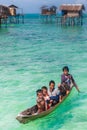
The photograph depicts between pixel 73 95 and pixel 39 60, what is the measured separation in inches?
308

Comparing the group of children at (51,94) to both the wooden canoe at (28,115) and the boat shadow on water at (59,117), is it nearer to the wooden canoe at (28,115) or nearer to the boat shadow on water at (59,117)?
the wooden canoe at (28,115)

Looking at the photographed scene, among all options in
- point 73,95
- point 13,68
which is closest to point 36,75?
point 13,68

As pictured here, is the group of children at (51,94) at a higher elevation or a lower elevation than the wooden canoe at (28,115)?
higher

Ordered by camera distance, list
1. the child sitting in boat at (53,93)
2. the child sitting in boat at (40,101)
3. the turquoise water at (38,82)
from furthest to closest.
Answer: the child sitting in boat at (53,93)
the turquoise water at (38,82)
the child sitting in boat at (40,101)

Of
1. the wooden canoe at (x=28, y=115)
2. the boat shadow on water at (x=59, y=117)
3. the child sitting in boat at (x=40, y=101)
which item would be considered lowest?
the boat shadow on water at (x=59, y=117)

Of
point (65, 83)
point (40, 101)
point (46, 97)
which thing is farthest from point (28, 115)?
point (65, 83)

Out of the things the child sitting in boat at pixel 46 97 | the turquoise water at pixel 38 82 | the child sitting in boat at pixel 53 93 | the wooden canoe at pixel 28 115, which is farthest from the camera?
the child sitting in boat at pixel 53 93

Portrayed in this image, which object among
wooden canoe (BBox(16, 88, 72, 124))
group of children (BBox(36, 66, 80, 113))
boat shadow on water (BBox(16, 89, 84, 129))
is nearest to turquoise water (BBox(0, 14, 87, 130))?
boat shadow on water (BBox(16, 89, 84, 129))

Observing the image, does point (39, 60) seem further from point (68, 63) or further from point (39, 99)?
point (39, 99)

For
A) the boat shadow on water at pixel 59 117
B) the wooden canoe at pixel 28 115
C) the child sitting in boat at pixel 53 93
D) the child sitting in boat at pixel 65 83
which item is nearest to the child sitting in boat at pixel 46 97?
the wooden canoe at pixel 28 115

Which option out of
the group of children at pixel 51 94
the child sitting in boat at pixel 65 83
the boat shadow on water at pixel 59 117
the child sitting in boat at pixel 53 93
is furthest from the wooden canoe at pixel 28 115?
the child sitting in boat at pixel 65 83

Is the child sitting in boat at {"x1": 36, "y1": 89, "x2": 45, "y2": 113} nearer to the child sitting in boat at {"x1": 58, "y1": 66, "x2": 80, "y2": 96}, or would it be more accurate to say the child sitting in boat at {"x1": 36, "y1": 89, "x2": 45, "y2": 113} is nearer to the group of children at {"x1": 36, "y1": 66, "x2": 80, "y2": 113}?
the group of children at {"x1": 36, "y1": 66, "x2": 80, "y2": 113}

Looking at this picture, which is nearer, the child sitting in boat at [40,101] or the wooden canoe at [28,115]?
the wooden canoe at [28,115]

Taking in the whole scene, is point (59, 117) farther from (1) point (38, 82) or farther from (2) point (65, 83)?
(1) point (38, 82)
